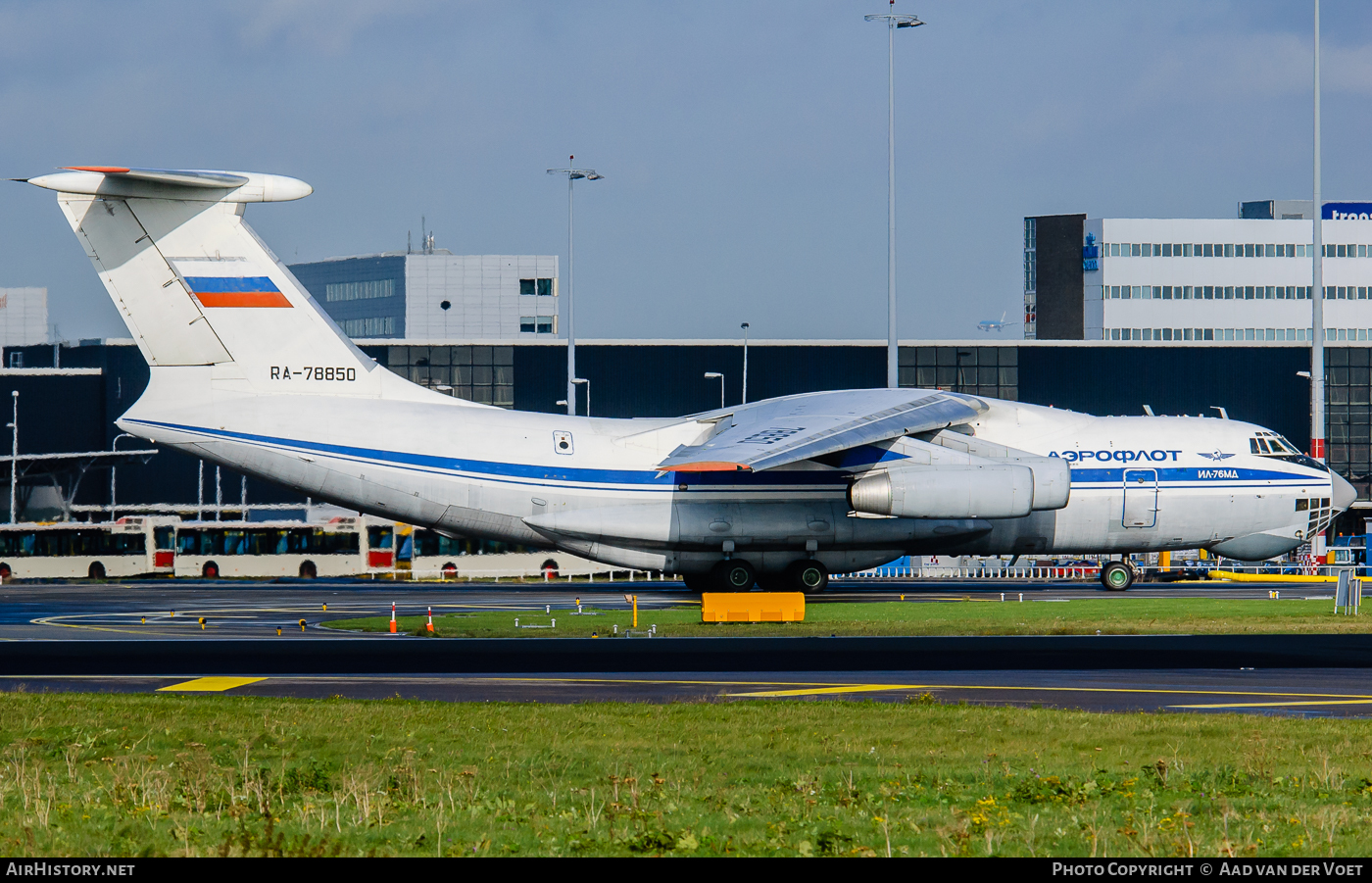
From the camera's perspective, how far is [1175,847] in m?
8.80

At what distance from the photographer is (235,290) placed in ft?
105

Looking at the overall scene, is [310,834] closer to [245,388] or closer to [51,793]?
[51,793]

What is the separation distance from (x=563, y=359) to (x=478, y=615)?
175ft

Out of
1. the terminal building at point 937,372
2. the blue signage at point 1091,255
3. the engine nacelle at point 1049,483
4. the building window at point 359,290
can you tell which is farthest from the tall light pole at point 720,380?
the building window at point 359,290

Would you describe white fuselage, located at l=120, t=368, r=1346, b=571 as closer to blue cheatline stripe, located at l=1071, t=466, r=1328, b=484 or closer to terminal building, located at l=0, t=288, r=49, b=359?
blue cheatline stripe, located at l=1071, t=466, r=1328, b=484

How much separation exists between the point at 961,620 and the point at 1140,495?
9.36m

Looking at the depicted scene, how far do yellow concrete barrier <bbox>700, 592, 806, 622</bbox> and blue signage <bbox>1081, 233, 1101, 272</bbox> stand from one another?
303 feet

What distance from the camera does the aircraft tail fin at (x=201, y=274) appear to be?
30766 mm

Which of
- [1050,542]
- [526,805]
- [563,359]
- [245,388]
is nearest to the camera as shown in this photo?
[526,805]

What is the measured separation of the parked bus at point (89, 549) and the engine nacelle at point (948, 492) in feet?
120

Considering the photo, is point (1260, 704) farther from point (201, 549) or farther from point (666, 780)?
point (201, 549)

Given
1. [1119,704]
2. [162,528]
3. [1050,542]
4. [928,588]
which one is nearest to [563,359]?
[162,528]

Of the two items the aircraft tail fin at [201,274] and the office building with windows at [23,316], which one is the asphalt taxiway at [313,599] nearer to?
the aircraft tail fin at [201,274]

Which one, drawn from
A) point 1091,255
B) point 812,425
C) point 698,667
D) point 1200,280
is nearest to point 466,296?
point 1091,255
